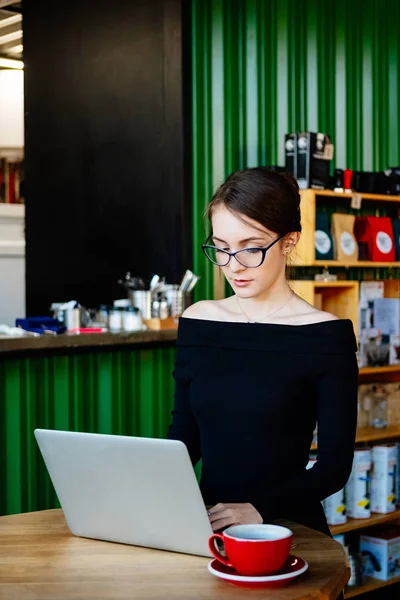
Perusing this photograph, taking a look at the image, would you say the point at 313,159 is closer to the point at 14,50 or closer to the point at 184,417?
the point at 14,50

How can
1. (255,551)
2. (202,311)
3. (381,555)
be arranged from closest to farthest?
(255,551) → (202,311) → (381,555)

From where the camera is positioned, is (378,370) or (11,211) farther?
(11,211)

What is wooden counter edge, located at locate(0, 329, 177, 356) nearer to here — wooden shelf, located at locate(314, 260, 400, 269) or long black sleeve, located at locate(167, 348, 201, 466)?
wooden shelf, located at locate(314, 260, 400, 269)

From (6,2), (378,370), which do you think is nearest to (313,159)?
(378,370)

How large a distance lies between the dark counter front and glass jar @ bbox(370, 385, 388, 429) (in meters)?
1.18

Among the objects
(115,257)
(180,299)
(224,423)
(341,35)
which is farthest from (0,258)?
(224,423)

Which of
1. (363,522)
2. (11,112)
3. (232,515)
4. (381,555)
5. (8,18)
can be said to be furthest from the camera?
(11,112)

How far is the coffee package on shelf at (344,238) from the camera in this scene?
4375mm

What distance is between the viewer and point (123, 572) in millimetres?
1582

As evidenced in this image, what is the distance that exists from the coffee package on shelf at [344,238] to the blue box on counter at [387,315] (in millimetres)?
300

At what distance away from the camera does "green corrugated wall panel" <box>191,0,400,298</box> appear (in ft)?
14.0

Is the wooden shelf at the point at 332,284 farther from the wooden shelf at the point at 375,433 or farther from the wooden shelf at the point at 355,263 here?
the wooden shelf at the point at 375,433

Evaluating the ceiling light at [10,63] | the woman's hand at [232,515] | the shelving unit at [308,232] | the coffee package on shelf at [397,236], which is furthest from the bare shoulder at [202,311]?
the ceiling light at [10,63]

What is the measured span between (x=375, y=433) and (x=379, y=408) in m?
0.20
